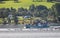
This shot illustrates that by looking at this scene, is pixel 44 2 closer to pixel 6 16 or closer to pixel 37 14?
pixel 37 14

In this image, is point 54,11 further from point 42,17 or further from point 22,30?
point 22,30

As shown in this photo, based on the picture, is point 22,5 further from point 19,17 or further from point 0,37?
point 0,37

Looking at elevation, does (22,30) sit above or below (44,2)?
below

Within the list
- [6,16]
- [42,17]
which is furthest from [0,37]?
[42,17]

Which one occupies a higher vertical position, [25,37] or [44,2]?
[44,2]

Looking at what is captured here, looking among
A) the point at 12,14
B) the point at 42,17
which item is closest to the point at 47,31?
the point at 42,17

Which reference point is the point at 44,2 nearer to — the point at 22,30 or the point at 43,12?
the point at 43,12

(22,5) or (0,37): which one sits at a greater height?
(22,5)
